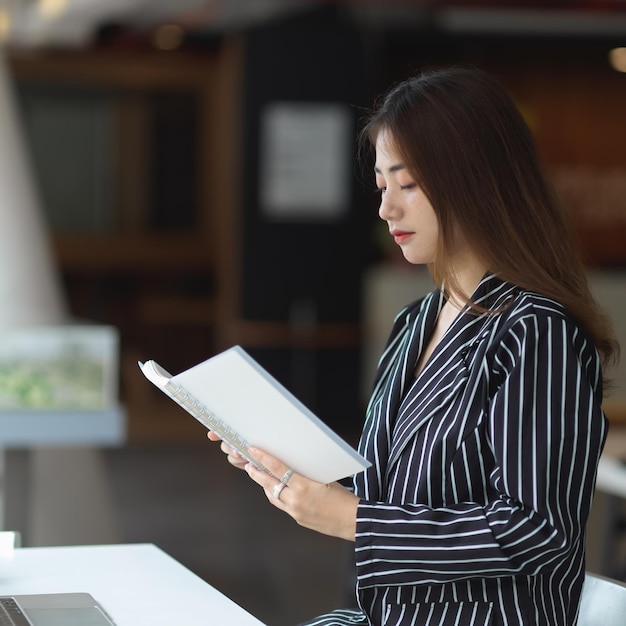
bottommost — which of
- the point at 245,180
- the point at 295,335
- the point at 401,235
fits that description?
the point at 295,335

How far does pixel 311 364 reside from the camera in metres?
8.40

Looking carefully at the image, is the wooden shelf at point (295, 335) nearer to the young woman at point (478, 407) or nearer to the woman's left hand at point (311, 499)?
the young woman at point (478, 407)

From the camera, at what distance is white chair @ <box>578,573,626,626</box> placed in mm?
1849

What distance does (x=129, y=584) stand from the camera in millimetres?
1798

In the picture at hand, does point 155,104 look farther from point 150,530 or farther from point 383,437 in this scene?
point 383,437

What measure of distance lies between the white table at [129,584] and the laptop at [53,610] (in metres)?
0.03

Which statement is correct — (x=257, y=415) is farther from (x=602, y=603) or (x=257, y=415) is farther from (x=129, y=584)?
(x=602, y=603)

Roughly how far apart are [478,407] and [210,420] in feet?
1.26

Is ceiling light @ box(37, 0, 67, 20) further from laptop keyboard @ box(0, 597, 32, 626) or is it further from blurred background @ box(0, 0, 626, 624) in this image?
laptop keyboard @ box(0, 597, 32, 626)

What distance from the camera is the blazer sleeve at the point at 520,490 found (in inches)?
62.4

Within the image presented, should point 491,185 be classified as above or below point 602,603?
above

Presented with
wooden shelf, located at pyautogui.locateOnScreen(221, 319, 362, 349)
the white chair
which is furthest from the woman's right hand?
wooden shelf, located at pyautogui.locateOnScreen(221, 319, 362, 349)

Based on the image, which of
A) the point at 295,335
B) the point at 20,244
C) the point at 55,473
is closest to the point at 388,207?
the point at 55,473

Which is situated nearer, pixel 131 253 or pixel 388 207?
pixel 388 207
